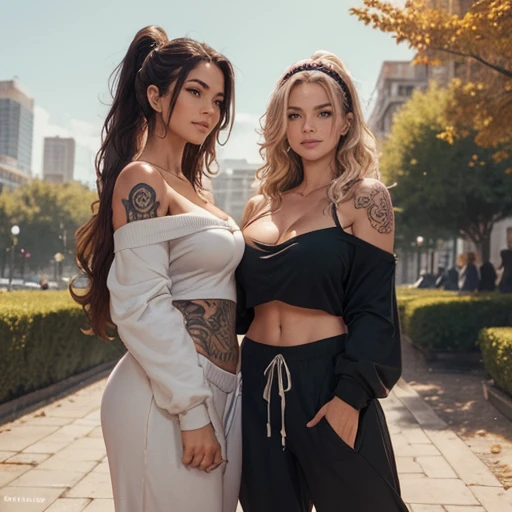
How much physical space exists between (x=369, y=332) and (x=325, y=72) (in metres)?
1.13

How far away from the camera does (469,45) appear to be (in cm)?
1056

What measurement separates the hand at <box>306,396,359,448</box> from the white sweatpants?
0.42 metres

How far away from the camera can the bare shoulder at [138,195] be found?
269cm

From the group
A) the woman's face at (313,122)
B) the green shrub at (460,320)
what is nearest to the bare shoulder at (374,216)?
the woman's face at (313,122)

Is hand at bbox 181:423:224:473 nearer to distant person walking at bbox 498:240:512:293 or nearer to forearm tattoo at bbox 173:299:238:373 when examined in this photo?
forearm tattoo at bbox 173:299:238:373

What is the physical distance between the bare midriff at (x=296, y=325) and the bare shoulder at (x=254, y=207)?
0.56 m

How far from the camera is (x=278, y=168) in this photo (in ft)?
11.2

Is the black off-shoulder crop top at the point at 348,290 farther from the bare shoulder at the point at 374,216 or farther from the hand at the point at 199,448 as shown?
the hand at the point at 199,448

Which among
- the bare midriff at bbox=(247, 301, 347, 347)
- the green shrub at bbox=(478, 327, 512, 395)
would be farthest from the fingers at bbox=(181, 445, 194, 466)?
the green shrub at bbox=(478, 327, 512, 395)

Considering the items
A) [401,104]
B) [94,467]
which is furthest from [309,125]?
[401,104]

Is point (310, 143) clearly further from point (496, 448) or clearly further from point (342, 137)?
point (496, 448)

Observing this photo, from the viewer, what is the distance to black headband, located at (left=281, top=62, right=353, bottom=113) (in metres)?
3.05

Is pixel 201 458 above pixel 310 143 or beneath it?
beneath

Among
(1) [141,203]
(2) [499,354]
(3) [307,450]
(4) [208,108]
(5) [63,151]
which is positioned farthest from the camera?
(5) [63,151]
